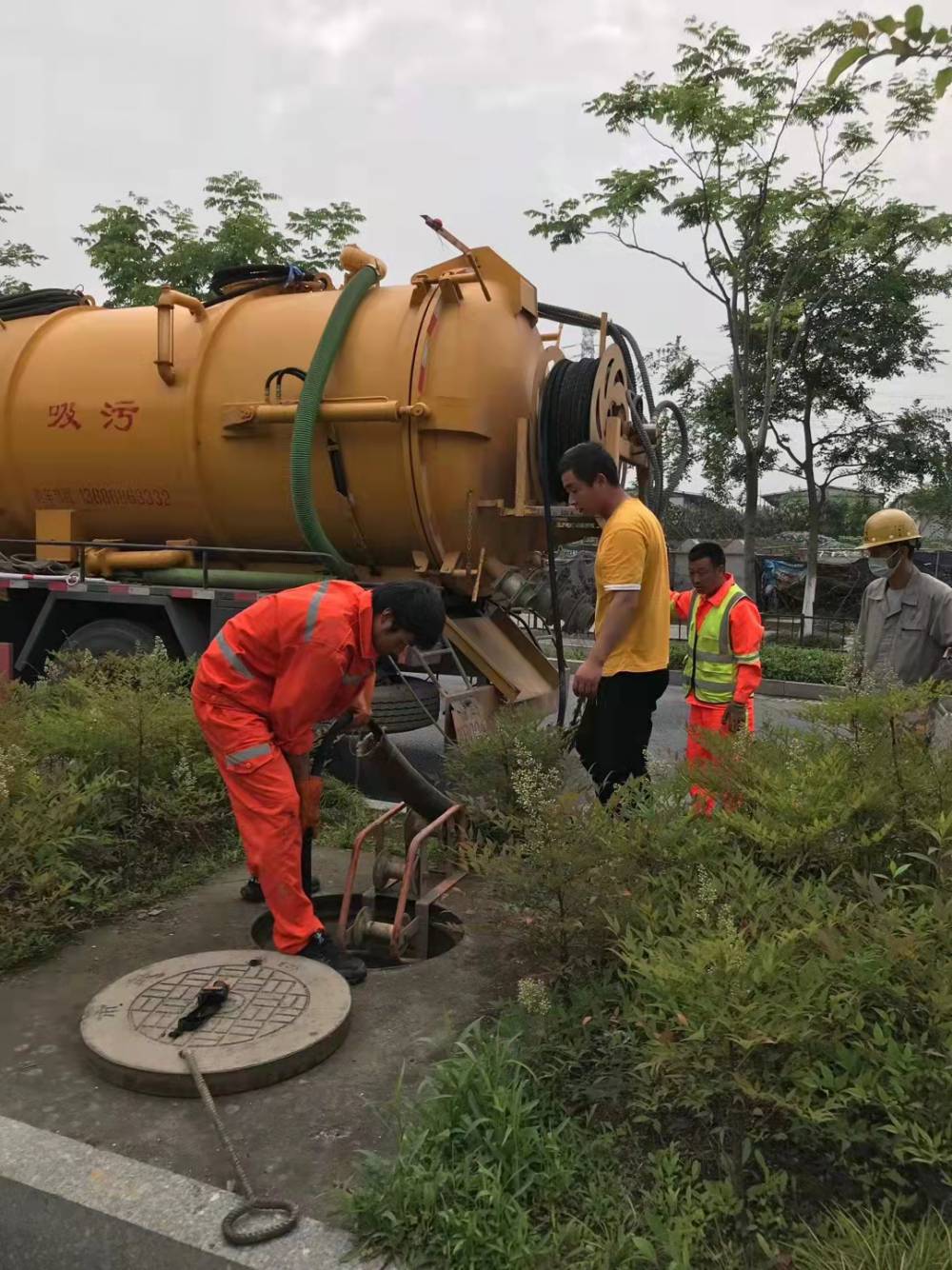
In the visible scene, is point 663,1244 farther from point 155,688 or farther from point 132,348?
point 132,348

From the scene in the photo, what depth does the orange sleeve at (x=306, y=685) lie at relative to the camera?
304cm

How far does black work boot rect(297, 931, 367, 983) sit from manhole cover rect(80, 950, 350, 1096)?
0.14 m

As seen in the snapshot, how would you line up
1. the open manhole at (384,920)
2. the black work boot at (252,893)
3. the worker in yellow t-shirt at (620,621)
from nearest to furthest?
the open manhole at (384,920)
the black work boot at (252,893)
the worker in yellow t-shirt at (620,621)

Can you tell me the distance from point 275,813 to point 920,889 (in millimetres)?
1925

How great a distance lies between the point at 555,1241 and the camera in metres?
1.80

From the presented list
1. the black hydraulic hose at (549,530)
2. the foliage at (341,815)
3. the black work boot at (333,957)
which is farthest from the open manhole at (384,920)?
the black hydraulic hose at (549,530)

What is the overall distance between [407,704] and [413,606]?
302 cm

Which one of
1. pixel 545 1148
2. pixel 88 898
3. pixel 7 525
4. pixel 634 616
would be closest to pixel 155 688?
pixel 88 898

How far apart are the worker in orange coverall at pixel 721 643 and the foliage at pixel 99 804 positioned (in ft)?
7.70

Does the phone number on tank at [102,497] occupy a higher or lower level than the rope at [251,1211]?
higher

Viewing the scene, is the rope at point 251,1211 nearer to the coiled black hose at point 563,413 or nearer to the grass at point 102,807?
the grass at point 102,807

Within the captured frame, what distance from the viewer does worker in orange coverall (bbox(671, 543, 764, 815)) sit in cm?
450

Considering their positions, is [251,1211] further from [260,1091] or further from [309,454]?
[309,454]

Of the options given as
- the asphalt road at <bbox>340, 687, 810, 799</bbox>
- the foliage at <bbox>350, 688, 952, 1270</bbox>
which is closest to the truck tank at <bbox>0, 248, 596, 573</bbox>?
the asphalt road at <bbox>340, 687, 810, 799</bbox>
